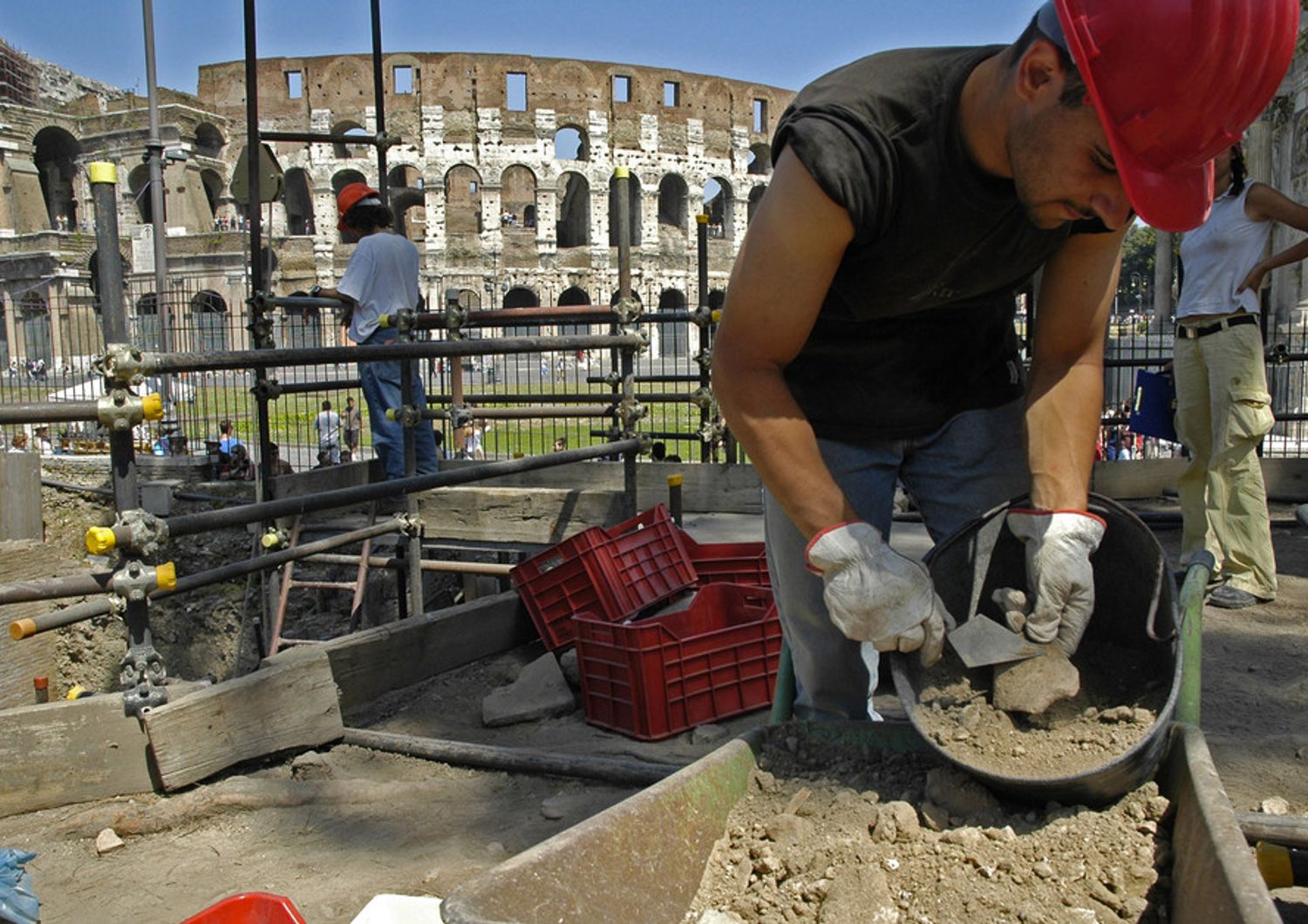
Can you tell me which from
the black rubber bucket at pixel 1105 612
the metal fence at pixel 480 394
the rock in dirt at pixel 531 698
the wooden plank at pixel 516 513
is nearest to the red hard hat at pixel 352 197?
the metal fence at pixel 480 394

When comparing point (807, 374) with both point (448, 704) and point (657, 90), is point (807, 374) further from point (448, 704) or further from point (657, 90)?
point (657, 90)

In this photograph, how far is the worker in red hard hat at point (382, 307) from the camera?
6180 mm

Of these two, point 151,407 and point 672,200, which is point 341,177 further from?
point 151,407

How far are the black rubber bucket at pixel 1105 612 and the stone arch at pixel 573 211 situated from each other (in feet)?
138

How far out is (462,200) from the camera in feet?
158

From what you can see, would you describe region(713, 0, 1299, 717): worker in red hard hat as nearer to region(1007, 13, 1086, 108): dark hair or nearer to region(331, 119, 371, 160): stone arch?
region(1007, 13, 1086, 108): dark hair

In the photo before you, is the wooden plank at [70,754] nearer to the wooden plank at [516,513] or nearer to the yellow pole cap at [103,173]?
the yellow pole cap at [103,173]

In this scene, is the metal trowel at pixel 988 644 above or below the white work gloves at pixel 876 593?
below

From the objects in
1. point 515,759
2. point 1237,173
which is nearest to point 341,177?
point 1237,173

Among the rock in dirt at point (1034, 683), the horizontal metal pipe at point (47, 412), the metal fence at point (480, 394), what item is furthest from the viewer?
the metal fence at point (480, 394)

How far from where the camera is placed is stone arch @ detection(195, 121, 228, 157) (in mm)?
40438

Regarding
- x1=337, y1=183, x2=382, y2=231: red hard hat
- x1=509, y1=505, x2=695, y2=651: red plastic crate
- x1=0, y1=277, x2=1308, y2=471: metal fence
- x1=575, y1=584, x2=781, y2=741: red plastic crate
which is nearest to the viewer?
x1=575, y1=584, x2=781, y2=741: red plastic crate

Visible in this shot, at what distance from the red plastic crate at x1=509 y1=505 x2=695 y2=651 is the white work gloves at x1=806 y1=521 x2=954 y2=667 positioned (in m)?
2.41

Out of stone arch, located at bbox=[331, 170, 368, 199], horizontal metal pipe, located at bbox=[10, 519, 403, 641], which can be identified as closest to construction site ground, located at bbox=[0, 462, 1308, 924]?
horizontal metal pipe, located at bbox=[10, 519, 403, 641]
